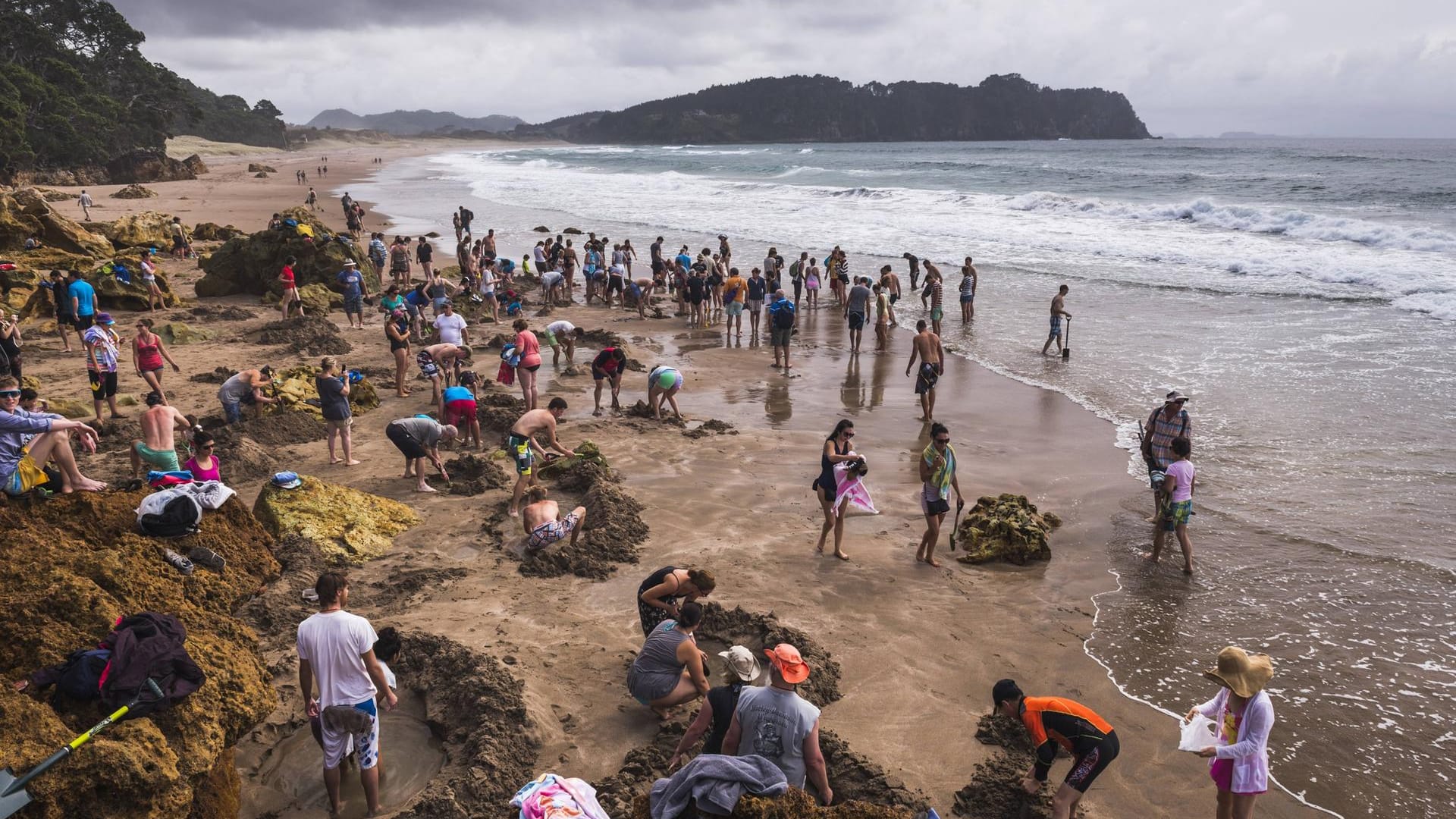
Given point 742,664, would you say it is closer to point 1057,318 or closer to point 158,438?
point 158,438

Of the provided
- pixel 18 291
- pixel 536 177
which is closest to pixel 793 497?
pixel 18 291

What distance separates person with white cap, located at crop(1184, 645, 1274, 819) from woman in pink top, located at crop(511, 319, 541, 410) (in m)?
9.83

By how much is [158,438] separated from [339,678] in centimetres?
541

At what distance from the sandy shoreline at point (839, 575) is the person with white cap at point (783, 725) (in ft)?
3.55

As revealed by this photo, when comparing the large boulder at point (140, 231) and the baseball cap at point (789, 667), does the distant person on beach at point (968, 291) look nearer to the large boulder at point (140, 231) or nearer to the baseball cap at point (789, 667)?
the baseball cap at point (789, 667)

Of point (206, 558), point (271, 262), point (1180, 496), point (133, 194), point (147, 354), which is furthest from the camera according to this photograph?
point (133, 194)

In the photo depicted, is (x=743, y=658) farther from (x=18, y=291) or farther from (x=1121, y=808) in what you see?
(x=18, y=291)

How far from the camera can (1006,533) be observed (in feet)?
29.6

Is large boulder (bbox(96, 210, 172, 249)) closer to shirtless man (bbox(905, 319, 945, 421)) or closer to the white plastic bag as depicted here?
shirtless man (bbox(905, 319, 945, 421))

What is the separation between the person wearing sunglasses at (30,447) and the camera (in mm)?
7324

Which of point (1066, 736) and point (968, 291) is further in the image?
point (968, 291)

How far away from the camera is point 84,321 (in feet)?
51.2

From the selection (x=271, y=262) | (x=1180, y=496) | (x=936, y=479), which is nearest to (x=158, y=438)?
(x=936, y=479)

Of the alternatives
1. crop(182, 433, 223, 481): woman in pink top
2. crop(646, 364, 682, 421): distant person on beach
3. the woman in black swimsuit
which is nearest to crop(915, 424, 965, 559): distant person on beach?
the woman in black swimsuit
